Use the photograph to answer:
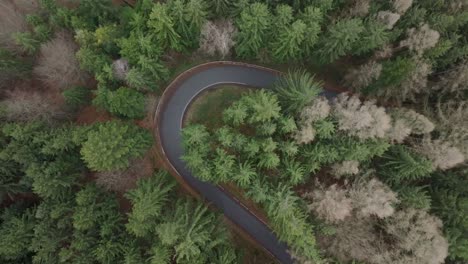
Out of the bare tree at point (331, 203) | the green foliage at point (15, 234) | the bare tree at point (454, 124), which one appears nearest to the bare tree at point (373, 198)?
the bare tree at point (331, 203)

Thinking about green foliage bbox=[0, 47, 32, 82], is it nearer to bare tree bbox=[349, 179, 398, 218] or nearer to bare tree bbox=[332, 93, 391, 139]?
bare tree bbox=[332, 93, 391, 139]

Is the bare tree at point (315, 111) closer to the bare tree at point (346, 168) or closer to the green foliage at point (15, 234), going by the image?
the bare tree at point (346, 168)

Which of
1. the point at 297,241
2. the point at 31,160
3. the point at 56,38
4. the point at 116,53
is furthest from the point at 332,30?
the point at 31,160

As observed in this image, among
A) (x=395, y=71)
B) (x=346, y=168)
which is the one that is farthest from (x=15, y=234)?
(x=395, y=71)

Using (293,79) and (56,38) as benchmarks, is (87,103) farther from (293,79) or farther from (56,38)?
(293,79)

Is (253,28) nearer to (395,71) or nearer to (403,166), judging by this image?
(395,71)

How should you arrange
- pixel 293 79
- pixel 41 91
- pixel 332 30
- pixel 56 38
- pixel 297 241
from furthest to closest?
pixel 41 91 → pixel 56 38 → pixel 293 79 → pixel 332 30 → pixel 297 241
